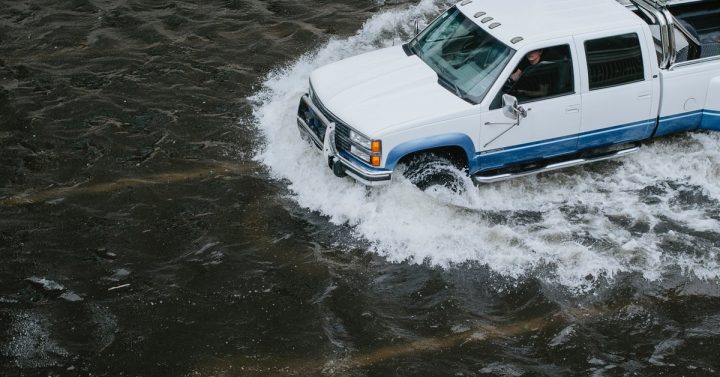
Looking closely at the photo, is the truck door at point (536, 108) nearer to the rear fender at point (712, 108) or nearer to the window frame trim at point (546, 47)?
the window frame trim at point (546, 47)

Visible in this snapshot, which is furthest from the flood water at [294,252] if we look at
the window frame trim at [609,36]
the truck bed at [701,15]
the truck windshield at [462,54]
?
the truck bed at [701,15]

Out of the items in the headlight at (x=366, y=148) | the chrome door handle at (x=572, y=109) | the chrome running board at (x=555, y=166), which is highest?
the chrome door handle at (x=572, y=109)

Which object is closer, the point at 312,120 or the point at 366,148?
the point at 366,148

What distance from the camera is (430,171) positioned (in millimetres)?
8789

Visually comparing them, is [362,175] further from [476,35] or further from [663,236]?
[663,236]

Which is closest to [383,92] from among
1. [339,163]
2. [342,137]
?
[342,137]

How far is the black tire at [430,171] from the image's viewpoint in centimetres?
877

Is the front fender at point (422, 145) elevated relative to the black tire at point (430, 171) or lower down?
elevated

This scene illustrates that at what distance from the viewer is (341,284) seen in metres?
8.07

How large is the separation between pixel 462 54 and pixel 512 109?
108 centimetres

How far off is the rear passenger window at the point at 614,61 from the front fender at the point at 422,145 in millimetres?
1700

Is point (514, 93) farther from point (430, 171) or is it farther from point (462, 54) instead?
point (430, 171)

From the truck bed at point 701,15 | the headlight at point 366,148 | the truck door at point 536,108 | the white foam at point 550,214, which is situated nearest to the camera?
the headlight at point 366,148

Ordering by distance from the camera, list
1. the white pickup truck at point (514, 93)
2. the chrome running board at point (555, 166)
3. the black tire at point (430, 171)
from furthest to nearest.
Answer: the chrome running board at point (555, 166)
the black tire at point (430, 171)
the white pickup truck at point (514, 93)
